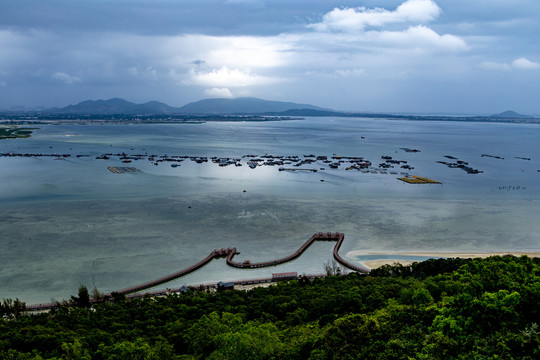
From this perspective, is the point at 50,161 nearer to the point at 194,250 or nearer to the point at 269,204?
the point at 269,204

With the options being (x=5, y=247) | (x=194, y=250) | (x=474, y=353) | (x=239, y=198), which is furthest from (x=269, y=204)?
(x=474, y=353)

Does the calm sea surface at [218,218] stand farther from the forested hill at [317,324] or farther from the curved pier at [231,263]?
the forested hill at [317,324]

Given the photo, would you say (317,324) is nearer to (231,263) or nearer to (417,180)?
(231,263)

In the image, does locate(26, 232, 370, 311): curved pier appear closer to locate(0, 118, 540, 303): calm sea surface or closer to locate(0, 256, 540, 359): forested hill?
locate(0, 118, 540, 303): calm sea surface

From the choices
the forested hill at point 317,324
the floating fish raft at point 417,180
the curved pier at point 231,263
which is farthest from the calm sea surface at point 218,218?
the forested hill at point 317,324

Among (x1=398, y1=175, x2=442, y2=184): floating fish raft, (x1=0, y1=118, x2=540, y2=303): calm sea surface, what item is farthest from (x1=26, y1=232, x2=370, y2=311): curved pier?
(x1=398, y1=175, x2=442, y2=184): floating fish raft

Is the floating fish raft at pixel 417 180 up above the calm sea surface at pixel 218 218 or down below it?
above

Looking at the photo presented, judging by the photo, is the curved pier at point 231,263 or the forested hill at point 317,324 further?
the curved pier at point 231,263
